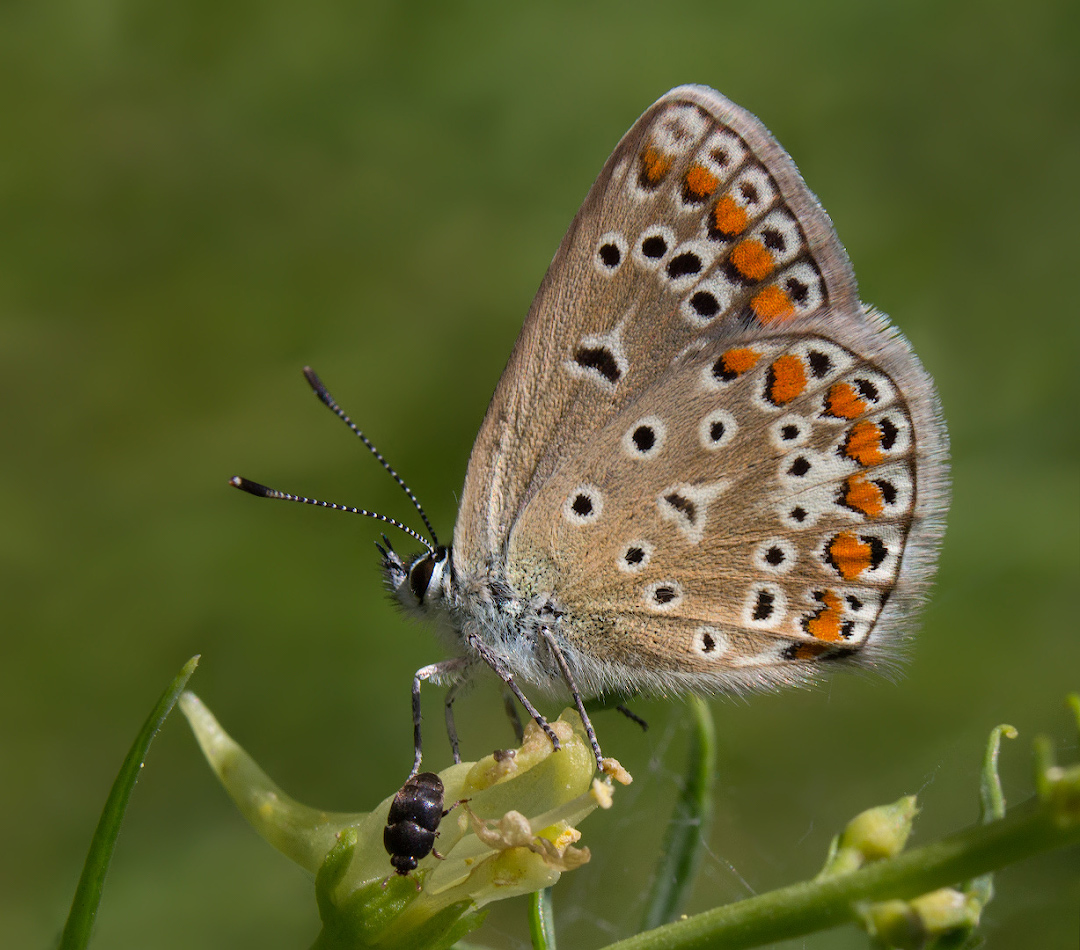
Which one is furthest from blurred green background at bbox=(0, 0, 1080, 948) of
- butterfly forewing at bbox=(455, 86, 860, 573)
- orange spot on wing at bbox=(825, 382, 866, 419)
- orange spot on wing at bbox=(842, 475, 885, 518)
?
orange spot on wing at bbox=(825, 382, 866, 419)

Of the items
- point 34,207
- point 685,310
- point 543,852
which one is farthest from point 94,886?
point 34,207

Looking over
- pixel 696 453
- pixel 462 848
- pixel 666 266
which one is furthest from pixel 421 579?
pixel 666 266

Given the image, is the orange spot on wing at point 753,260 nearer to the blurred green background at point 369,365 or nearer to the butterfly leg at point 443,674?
the butterfly leg at point 443,674

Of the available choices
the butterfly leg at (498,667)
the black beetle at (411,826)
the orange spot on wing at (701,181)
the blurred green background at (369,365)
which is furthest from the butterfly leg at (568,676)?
the blurred green background at (369,365)

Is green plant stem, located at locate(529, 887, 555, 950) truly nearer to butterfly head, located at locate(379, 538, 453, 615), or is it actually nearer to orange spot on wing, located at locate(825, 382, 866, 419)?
butterfly head, located at locate(379, 538, 453, 615)

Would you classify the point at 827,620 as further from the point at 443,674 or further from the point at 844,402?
the point at 443,674

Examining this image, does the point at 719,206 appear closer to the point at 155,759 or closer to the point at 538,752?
the point at 538,752
